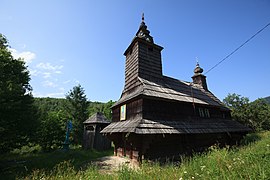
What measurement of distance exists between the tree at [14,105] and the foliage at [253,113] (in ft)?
103

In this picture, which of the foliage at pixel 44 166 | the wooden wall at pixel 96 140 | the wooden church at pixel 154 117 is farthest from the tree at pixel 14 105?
the wooden church at pixel 154 117

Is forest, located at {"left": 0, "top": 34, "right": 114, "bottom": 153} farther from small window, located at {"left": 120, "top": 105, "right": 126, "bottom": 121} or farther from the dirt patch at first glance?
small window, located at {"left": 120, "top": 105, "right": 126, "bottom": 121}

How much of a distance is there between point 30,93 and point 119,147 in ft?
36.9

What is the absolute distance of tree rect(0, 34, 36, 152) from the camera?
10.1 meters

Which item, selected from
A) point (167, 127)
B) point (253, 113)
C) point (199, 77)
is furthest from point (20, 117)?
point (253, 113)

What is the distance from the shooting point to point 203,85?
18062 millimetres

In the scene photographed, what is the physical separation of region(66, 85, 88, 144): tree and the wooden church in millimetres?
15615

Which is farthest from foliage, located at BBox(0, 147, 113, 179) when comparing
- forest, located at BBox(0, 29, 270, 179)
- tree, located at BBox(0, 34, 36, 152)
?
tree, located at BBox(0, 34, 36, 152)

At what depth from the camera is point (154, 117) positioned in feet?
30.0

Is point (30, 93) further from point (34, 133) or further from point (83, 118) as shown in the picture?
point (83, 118)

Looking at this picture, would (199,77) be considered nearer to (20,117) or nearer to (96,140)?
(96,140)

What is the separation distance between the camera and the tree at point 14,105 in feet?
33.0

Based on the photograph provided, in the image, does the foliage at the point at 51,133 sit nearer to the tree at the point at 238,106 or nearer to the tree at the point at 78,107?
the tree at the point at 78,107

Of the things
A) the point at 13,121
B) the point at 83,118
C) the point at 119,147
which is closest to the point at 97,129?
the point at 119,147
